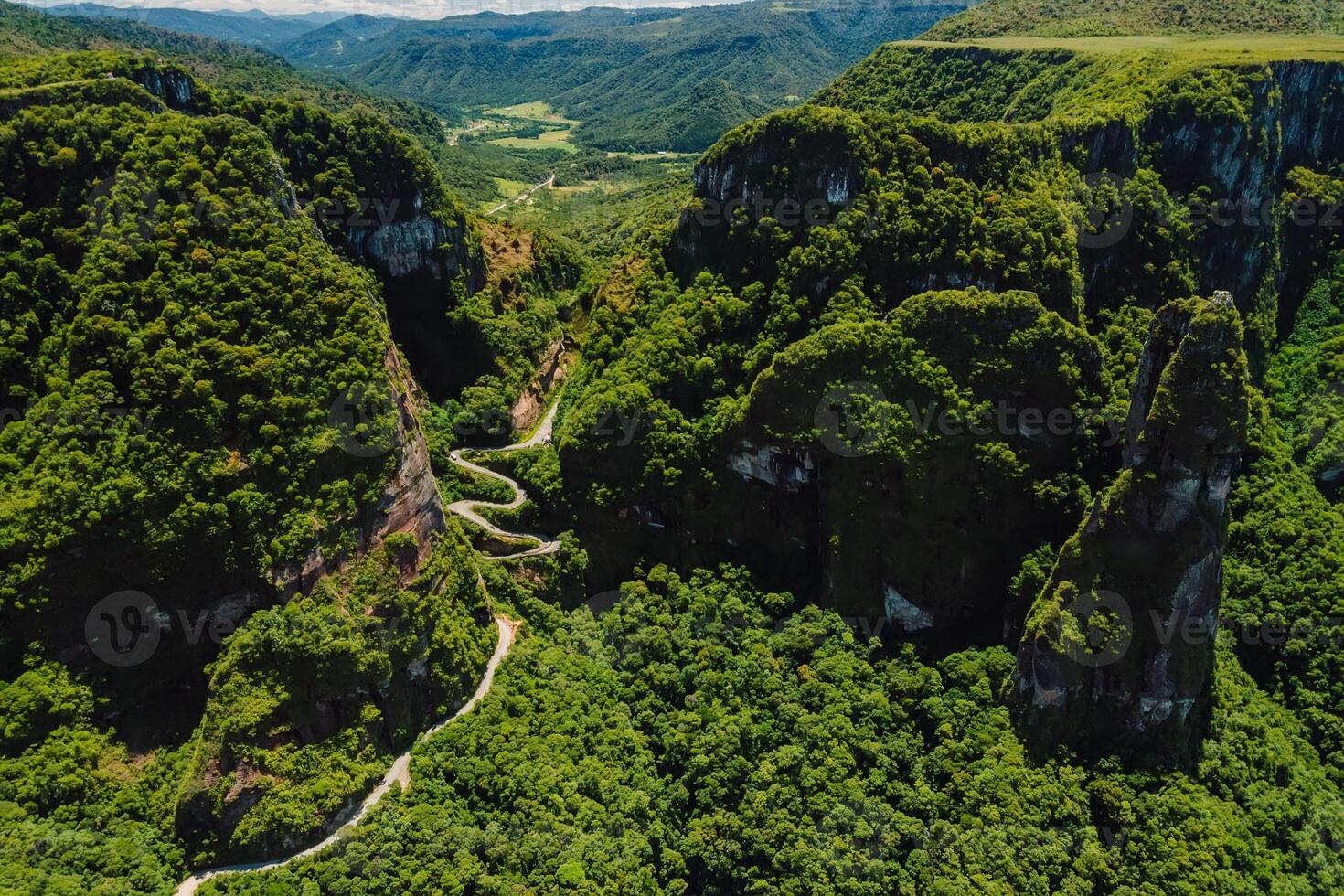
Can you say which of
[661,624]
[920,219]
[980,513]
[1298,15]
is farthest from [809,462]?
[1298,15]

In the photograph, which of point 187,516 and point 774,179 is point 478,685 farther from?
point 774,179

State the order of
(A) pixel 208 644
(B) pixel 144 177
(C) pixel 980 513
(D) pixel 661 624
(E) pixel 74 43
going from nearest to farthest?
(A) pixel 208 644, (B) pixel 144 177, (C) pixel 980 513, (D) pixel 661 624, (E) pixel 74 43

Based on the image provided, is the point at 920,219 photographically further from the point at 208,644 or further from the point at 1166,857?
the point at 208,644

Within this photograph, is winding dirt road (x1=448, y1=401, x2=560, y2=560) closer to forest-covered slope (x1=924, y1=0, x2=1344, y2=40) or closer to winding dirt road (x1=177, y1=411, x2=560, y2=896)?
winding dirt road (x1=177, y1=411, x2=560, y2=896)

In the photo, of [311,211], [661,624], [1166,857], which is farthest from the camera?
[311,211]

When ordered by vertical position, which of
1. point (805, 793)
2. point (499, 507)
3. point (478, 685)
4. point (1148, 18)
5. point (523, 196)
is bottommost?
point (805, 793)

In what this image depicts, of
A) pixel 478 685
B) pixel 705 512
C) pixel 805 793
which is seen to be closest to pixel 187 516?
pixel 478 685

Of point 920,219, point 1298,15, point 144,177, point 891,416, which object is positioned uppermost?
point 1298,15

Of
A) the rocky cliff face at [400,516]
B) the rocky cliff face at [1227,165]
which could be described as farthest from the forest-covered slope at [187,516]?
the rocky cliff face at [1227,165]
